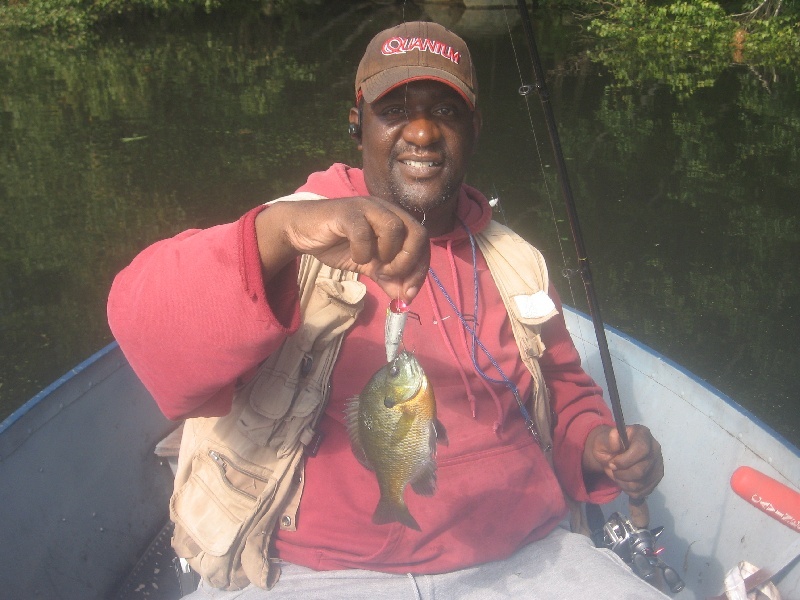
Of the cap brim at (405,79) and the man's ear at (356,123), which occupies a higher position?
the cap brim at (405,79)

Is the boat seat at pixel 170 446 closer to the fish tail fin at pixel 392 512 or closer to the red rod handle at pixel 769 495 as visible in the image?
the fish tail fin at pixel 392 512

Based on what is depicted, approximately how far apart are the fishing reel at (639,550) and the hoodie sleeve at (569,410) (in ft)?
0.35

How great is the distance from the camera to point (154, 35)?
18641 millimetres

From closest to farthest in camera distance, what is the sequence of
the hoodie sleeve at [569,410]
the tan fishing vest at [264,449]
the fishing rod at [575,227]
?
the tan fishing vest at [264,449], the fishing rod at [575,227], the hoodie sleeve at [569,410]

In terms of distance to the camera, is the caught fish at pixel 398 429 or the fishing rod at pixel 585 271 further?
the fishing rod at pixel 585 271

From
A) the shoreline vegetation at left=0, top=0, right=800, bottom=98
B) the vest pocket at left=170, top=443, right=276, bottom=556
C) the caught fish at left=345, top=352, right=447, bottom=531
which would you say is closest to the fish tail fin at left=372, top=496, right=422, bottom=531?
the caught fish at left=345, top=352, right=447, bottom=531

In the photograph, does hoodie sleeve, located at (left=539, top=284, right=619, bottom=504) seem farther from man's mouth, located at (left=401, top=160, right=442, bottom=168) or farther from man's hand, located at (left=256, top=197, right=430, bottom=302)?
man's hand, located at (left=256, top=197, right=430, bottom=302)

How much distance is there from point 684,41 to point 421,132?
1725 centimetres

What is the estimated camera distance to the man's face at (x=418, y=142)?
2.31 meters

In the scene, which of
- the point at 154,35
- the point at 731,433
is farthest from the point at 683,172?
the point at 154,35

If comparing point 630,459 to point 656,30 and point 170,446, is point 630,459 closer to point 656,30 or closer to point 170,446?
point 170,446

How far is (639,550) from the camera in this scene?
2631 millimetres

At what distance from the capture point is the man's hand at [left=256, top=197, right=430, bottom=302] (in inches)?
64.1

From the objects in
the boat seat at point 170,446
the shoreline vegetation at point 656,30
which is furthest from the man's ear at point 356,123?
the shoreline vegetation at point 656,30
